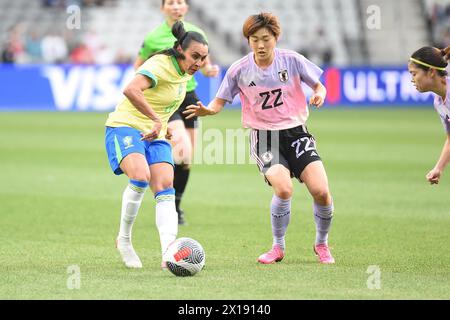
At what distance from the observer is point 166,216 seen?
8.05 metres

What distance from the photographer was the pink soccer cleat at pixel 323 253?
Result: 8352 millimetres

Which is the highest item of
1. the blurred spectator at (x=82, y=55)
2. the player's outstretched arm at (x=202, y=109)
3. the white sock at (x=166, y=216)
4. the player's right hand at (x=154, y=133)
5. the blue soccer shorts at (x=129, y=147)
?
the player's outstretched arm at (x=202, y=109)

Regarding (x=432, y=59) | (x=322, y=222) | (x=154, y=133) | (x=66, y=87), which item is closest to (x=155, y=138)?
(x=154, y=133)

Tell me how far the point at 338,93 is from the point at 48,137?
12.1 m

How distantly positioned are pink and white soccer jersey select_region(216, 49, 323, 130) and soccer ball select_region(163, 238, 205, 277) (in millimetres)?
1399

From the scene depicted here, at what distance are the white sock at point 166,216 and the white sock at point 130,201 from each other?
6.4 inches

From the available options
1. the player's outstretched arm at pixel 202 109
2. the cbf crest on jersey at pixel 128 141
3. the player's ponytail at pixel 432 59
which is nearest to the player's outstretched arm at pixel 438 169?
the player's ponytail at pixel 432 59

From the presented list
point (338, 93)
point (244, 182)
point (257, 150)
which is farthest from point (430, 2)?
point (257, 150)

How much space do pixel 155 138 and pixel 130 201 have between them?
2.18 ft

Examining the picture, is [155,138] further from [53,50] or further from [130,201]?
[53,50]

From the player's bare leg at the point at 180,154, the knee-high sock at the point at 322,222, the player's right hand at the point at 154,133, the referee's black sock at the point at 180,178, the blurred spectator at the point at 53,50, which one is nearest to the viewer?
the player's right hand at the point at 154,133

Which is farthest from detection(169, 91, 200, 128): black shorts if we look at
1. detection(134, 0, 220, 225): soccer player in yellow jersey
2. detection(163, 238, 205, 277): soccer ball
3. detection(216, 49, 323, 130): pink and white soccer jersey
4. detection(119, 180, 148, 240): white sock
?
detection(163, 238, 205, 277): soccer ball

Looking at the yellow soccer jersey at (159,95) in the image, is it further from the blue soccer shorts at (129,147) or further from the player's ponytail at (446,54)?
the player's ponytail at (446,54)

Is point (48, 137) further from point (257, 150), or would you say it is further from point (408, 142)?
point (257, 150)
